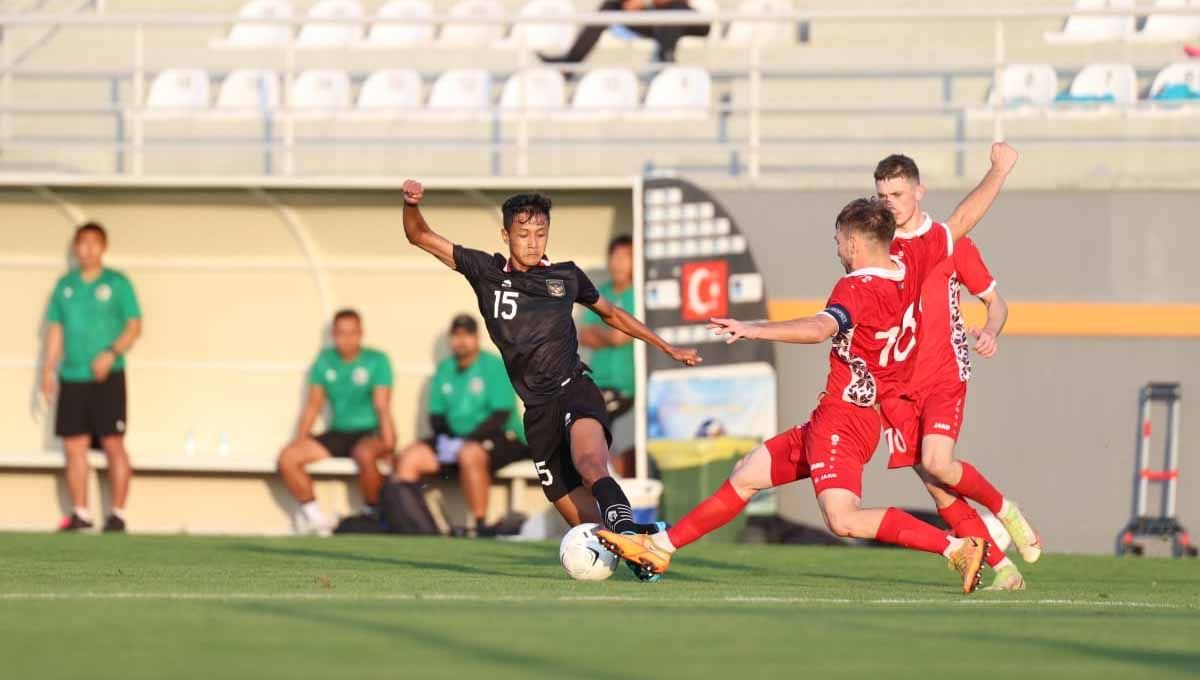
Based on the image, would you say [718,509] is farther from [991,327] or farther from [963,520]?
[991,327]

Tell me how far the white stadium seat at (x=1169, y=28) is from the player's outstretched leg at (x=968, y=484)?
8277mm

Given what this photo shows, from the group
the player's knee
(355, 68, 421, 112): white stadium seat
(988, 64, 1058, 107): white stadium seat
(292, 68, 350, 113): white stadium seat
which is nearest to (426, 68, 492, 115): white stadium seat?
(355, 68, 421, 112): white stadium seat

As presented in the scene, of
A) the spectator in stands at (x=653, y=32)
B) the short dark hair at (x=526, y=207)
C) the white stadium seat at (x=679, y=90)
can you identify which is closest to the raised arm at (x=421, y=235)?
the short dark hair at (x=526, y=207)

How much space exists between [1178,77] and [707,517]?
8.17 metres

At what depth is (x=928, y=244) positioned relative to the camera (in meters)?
8.55

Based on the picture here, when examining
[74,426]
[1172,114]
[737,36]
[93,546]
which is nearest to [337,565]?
[93,546]

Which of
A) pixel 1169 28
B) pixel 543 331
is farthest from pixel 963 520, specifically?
pixel 1169 28

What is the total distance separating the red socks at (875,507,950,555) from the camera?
25.4ft

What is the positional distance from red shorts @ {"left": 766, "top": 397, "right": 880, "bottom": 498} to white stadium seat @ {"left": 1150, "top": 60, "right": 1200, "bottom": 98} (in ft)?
24.6

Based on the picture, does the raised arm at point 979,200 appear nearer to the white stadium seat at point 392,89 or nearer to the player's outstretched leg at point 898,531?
the player's outstretched leg at point 898,531

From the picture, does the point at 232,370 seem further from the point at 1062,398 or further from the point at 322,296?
the point at 1062,398

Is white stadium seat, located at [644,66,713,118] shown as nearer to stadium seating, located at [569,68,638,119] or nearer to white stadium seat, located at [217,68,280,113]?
stadium seating, located at [569,68,638,119]

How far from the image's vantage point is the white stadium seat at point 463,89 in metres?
16.3

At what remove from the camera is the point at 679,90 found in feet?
52.7
